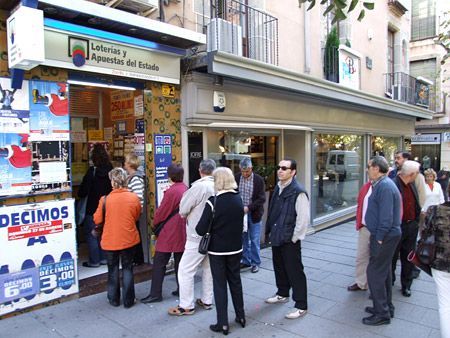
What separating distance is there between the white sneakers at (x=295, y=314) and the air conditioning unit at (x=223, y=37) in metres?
3.96

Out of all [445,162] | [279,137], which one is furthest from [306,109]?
[445,162]

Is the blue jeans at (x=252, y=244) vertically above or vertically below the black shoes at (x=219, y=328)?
above

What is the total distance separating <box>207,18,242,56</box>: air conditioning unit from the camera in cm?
A: 599

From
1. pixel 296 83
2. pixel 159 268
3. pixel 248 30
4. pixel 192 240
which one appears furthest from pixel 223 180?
pixel 248 30

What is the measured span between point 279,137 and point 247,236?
3.05 metres

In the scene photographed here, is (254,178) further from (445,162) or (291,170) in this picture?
(445,162)

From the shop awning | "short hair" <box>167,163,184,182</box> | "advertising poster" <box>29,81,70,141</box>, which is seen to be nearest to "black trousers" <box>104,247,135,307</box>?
"short hair" <box>167,163,184,182</box>

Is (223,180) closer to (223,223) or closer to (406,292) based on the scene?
(223,223)

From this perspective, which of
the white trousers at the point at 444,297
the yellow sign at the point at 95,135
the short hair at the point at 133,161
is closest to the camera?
the white trousers at the point at 444,297

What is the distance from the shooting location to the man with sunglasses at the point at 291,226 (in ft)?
13.7

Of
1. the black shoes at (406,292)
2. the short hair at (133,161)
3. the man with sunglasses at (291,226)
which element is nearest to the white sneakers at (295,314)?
the man with sunglasses at (291,226)

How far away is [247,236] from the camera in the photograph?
602 centimetres

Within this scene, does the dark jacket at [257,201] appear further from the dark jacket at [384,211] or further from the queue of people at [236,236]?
the dark jacket at [384,211]

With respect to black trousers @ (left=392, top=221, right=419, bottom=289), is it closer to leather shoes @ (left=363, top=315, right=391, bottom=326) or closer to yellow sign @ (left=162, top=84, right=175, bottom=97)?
leather shoes @ (left=363, top=315, right=391, bottom=326)
